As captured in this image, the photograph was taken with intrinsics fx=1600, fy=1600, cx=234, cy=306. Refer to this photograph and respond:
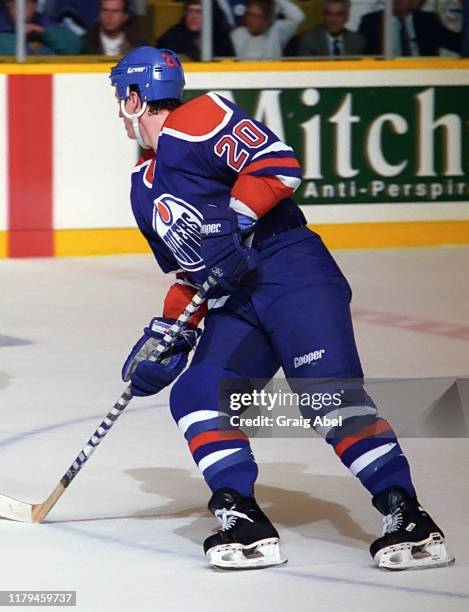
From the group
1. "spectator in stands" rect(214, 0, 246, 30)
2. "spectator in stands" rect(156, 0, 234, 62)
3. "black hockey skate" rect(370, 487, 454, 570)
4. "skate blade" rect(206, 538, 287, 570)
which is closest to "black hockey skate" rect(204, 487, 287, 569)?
"skate blade" rect(206, 538, 287, 570)

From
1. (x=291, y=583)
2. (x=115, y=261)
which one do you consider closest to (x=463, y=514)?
(x=291, y=583)

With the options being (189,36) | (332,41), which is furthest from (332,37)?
(189,36)

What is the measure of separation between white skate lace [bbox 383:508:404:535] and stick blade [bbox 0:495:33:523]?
3.14 feet

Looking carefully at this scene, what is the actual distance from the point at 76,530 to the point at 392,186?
17.7 feet

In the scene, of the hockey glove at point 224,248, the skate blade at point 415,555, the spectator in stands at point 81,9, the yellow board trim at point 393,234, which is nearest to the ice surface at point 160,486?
the skate blade at point 415,555

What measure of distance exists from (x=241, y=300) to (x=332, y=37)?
527 cm

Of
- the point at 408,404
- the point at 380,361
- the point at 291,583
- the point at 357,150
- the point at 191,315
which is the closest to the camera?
the point at 291,583

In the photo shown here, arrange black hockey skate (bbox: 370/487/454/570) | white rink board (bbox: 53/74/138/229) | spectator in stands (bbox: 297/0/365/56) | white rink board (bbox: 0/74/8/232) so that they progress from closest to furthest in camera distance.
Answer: black hockey skate (bbox: 370/487/454/570), white rink board (bbox: 0/74/8/232), white rink board (bbox: 53/74/138/229), spectator in stands (bbox: 297/0/365/56)

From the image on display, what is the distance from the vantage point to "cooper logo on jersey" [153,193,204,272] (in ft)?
12.6

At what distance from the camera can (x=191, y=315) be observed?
3965 millimetres

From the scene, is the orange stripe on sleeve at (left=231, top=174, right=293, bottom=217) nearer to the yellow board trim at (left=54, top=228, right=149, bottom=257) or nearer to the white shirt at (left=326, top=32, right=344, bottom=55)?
the yellow board trim at (left=54, top=228, right=149, bottom=257)

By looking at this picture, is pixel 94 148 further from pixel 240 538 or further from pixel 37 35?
pixel 240 538

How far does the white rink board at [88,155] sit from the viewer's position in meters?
8.58

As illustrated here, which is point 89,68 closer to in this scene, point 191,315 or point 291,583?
point 191,315
